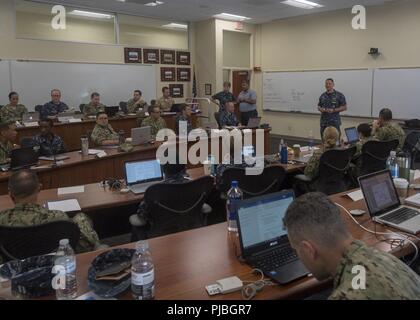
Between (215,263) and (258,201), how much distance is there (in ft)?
1.19

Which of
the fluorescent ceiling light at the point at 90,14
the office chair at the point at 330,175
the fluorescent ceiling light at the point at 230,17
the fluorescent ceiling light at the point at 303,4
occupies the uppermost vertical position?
the fluorescent ceiling light at the point at 230,17

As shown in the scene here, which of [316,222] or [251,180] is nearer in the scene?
[316,222]

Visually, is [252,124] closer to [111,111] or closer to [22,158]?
[111,111]

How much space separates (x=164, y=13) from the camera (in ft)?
29.3

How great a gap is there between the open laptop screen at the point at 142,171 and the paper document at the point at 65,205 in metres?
0.54

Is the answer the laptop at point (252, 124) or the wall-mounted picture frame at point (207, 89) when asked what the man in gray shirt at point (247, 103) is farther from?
the laptop at point (252, 124)

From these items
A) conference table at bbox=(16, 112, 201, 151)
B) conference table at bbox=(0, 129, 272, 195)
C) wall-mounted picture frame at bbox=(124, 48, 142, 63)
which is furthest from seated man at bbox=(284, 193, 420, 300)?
wall-mounted picture frame at bbox=(124, 48, 142, 63)

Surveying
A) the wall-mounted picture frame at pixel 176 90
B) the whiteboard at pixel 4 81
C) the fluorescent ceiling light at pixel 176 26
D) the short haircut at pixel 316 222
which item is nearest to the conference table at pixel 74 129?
the whiteboard at pixel 4 81

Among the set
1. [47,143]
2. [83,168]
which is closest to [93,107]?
[47,143]

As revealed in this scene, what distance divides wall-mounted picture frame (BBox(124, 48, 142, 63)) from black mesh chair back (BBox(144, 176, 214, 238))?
6.98 m

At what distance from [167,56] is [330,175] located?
697cm

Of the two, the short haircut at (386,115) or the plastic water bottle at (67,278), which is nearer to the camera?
the plastic water bottle at (67,278)

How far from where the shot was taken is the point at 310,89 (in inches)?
374

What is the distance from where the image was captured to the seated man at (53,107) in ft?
24.9
